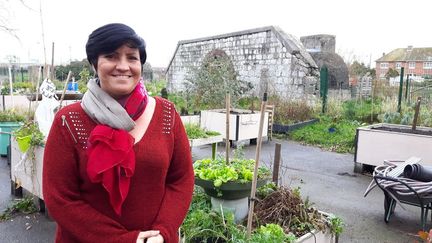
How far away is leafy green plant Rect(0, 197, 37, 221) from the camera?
13.6 feet

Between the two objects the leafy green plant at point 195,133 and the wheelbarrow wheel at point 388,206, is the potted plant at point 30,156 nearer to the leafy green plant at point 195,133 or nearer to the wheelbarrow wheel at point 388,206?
the leafy green plant at point 195,133

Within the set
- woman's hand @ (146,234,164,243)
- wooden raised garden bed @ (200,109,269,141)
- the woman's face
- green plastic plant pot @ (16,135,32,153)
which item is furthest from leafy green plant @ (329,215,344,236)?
wooden raised garden bed @ (200,109,269,141)

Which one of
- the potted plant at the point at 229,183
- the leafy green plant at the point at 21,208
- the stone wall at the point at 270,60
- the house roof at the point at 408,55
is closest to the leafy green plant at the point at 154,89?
the stone wall at the point at 270,60

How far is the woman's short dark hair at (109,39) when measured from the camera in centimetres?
132

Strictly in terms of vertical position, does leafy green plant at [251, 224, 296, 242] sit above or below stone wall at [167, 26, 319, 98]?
below

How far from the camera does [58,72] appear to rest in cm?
1764

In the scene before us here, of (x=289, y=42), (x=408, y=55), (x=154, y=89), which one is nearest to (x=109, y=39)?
(x=289, y=42)

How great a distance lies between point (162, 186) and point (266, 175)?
156 cm

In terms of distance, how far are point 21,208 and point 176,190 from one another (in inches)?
140

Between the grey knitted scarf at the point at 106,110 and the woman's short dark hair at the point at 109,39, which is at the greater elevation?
the woman's short dark hair at the point at 109,39

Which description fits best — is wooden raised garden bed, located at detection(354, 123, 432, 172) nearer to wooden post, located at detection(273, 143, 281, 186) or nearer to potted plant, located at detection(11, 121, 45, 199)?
wooden post, located at detection(273, 143, 281, 186)

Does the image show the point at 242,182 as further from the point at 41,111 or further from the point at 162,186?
the point at 41,111

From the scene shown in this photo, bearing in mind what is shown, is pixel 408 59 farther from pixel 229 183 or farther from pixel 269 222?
pixel 229 183

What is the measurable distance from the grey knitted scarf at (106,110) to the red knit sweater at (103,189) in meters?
0.05
